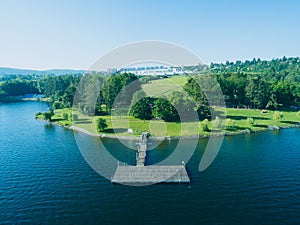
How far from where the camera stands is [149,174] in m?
33.0

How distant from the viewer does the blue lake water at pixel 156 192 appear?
2506 centimetres

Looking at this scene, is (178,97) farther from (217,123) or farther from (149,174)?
(149,174)

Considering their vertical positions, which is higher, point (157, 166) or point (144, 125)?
point (144, 125)

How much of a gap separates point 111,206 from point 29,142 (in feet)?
104

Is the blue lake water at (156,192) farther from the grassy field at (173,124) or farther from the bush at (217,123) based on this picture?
the bush at (217,123)

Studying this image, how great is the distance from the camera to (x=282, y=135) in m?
52.3

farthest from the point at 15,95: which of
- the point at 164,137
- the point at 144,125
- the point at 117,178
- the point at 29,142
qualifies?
the point at 117,178

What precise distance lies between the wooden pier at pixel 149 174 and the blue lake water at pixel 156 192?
40.3 inches

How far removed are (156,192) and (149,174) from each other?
12.7ft

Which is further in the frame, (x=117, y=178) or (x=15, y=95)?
(x=15, y=95)

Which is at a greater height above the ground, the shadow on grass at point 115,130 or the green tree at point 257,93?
the green tree at point 257,93

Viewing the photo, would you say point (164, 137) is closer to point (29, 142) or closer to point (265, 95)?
point (29, 142)

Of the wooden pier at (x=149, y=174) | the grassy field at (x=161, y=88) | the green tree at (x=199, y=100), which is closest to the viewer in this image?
the wooden pier at (x=149, y=174)

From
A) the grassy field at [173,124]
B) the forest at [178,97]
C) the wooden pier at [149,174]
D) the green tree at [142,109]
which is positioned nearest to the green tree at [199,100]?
the forest at [178,97]
